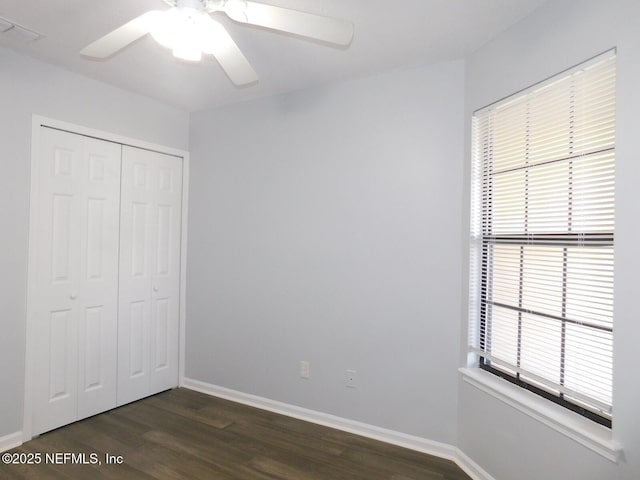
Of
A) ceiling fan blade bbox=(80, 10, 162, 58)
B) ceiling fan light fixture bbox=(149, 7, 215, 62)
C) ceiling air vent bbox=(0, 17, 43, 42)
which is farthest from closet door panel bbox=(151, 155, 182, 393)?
ceiling fan light fixture bbox=(149, 7, 215, 62)

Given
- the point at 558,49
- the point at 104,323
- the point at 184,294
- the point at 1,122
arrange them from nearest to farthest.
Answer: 1. the point at 558,49
2. the point at 1,122
3. the point at 104,323
4. the point at 184,294

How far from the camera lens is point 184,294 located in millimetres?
3648

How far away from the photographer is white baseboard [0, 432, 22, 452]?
8.08 ft

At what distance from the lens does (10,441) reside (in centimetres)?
249

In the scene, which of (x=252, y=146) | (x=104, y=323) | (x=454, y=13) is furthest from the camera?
(x=252, y=146)

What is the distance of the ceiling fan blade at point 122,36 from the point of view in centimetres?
157

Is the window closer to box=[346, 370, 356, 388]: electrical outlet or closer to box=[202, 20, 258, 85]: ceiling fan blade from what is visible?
box=[346, 370, 356, 388]: electrical outlet

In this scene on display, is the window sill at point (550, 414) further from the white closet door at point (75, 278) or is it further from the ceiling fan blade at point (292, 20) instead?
the white closet door at point (75, 278)

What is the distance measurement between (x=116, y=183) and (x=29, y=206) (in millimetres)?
631

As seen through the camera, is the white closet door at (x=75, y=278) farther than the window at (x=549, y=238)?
Yes

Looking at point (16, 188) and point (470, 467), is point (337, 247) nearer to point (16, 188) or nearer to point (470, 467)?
point (470, 467)

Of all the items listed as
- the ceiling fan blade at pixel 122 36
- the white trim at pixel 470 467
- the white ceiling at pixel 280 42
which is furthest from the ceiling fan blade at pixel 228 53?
the white trim at pixel 470 467

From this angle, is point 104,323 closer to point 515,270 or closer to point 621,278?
point 515,270

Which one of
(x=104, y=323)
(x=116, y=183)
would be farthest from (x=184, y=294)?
(x=116, y=183)
